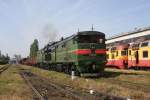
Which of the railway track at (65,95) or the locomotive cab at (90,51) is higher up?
the locomotive cab at (90,51)

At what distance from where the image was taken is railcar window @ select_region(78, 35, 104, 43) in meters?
26.8

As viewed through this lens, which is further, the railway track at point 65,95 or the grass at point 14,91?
the grass at point 14,91

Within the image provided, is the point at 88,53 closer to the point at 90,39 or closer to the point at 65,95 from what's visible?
the point at 90,39

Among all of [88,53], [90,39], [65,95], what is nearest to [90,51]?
[88,53]

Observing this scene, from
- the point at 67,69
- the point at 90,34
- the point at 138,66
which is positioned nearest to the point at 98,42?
the point at 90,34

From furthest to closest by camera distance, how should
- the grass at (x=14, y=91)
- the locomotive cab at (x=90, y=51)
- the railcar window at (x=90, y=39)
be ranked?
the railcar window at (x=90, y=39)
the locomotive cab at (x=90, y=51)
the grass at (x=14, y=91)

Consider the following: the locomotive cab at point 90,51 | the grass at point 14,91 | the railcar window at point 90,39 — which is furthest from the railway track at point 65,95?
the railcar window at point 90,39

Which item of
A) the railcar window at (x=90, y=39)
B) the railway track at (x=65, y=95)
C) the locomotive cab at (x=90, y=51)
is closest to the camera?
the railway track at (x=65, y=95)

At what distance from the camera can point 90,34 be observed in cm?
2697

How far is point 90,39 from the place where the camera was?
27.0m

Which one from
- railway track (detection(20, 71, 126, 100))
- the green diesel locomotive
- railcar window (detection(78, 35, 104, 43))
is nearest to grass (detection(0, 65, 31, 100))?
railway track (detection(20, 71, 126, 100))

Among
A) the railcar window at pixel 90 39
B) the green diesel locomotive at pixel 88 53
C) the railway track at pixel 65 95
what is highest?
the railcar window at pixel 90 39

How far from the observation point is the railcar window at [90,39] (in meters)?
26.8

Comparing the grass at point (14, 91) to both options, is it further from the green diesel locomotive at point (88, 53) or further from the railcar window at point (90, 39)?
the railcar window at point (90, 39)
